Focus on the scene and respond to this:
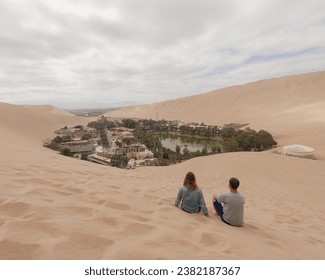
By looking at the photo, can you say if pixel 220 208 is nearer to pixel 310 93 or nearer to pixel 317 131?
pixel 317 131

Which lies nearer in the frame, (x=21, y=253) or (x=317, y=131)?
(x=21, y=253)

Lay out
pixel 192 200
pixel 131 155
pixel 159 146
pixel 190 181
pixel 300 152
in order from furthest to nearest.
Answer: pixel 159 146
pixel 131 155
pixel 300 152
pixel 190 181
pixel 192 200

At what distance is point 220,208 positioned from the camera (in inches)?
163

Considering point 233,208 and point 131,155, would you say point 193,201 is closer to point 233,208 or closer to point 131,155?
point 233,208

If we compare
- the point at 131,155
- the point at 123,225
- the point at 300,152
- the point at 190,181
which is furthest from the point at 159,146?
the point at 123,225

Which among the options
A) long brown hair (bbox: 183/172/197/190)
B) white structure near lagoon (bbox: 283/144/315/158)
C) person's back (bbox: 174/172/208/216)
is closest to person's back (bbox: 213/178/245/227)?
person's back (bbox: 174/172/208/216)

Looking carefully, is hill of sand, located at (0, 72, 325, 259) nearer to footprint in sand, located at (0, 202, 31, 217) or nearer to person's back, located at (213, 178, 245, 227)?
footprint in sand, located at (0, 202, 31, 217)

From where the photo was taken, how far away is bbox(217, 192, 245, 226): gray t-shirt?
3.89 m

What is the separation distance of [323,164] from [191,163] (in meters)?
8.56

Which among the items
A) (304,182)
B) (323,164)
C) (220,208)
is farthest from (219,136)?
(220,208)

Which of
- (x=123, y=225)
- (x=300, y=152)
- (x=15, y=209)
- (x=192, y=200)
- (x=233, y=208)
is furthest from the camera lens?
(x=300, y=152)

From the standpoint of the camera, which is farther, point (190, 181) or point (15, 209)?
point (190, 181)

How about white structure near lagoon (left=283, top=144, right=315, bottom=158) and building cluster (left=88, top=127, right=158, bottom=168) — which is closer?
white structure near lagoon (left=283, top=144, right=315, bottom=158)

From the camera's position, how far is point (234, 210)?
390cm
